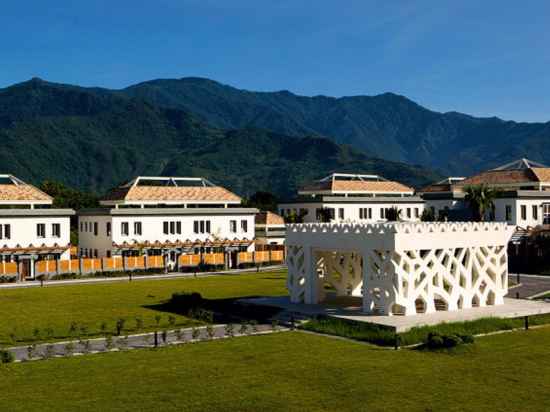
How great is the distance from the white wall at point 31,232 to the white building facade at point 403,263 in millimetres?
29608

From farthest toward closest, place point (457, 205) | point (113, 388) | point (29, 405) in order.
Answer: point (457, 205), point (113, 388), point (29, 405)

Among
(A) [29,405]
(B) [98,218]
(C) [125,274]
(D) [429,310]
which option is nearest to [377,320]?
(D) [429,310]

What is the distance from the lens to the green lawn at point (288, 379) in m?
21.3

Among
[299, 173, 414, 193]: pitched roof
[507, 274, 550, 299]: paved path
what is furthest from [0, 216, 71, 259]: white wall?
[507, 274, 550, 299]: paved path

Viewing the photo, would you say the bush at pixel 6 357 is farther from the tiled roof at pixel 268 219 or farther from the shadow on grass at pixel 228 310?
the tiled roof at pixel 268 219

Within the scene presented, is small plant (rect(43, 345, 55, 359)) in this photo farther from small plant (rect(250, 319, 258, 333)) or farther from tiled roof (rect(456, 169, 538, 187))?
tiled roof (rect(456, 169, 538, 187))

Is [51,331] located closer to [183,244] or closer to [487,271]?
[487,271]

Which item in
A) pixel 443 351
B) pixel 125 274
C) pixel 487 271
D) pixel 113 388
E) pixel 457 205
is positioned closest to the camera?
pixel 113 388

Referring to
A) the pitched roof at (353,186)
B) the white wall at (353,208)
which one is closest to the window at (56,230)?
the white wall at (353,208)

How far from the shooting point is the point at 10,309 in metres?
41.8

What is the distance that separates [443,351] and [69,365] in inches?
542

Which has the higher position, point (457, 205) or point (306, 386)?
point (457, 205)

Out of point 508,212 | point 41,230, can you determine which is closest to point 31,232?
point 41,230

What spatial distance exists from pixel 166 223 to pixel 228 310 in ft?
99.7
